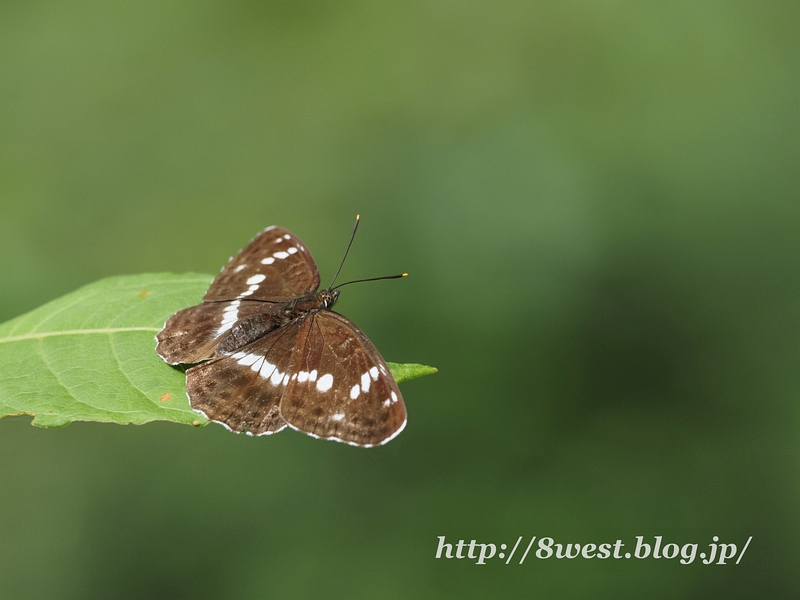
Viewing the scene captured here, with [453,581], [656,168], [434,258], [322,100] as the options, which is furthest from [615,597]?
[322,100]

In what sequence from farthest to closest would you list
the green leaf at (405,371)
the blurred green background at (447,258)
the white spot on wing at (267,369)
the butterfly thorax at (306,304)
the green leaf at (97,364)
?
the blurred green background at (447,258)
the butterfly thorax at (306,304)
the white spot on wing at (267,369)
the green leaf at (405,371)
the green leaf at (97,364)

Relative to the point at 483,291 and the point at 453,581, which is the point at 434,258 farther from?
the point at 453,581

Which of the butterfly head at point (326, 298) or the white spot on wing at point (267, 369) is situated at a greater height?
the butterfly head at point (326, 298)

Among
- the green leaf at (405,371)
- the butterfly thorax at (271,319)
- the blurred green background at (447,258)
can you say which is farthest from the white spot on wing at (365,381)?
the blurred green background at (447,258)

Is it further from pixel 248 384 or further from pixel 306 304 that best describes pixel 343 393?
pixel 306 304

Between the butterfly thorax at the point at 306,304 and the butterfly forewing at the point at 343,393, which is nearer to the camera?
the butterfly forewing at the point at 343,393

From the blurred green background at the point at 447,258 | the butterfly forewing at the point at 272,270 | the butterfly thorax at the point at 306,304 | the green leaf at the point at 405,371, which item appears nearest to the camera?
the green leaf at the point at 405,371

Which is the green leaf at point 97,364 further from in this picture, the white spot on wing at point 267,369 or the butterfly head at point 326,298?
the butterfly head at point 326,298

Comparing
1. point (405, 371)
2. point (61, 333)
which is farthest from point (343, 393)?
point (61, 333)
